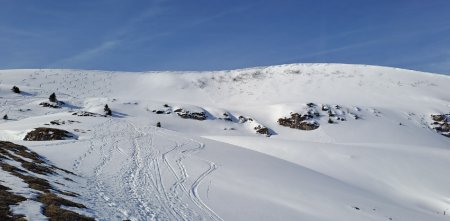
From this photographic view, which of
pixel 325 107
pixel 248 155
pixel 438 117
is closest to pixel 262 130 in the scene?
pixel 325 107

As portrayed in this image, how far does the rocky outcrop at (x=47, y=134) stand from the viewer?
42888mm

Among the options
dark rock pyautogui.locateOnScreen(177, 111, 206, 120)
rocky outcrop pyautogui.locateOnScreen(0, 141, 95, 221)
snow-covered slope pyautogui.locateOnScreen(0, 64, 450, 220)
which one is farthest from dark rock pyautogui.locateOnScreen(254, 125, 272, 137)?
rocky outcrop pyautogui.locateOnScreen(0, 141, 95, 221)

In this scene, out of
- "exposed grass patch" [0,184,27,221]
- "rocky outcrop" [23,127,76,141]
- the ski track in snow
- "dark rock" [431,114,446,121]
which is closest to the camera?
"exposed grass patch" [0,184,27,221]

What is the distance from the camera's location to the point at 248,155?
39.3 metres

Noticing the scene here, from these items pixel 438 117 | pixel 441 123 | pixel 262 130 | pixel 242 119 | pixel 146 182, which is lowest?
pixel 146 182

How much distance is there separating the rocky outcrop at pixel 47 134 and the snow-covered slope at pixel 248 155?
1403mm

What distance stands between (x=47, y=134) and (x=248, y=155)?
21.8 m

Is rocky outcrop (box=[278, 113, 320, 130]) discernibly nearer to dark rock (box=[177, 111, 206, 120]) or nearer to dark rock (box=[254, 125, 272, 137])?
dark rock (box=[254, 125, 272, 137])

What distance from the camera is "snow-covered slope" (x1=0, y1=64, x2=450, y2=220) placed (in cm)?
2148

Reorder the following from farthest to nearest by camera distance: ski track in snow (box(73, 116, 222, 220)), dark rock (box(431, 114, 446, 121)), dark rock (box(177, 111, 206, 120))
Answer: dark rock (box(431, 114, 446, 121))
dark rock (box(177, 111, 206, 120))
ski track in snow (box(73, 116, 222, 220))

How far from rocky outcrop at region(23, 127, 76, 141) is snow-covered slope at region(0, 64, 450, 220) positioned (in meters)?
1.40

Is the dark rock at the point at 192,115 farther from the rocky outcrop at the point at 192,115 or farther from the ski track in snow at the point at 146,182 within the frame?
the ski track in snow at the point at 146,182

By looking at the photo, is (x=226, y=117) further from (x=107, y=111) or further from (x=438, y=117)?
(x=438, y=117)

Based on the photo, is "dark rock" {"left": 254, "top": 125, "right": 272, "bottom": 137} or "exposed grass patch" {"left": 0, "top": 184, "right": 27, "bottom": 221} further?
"dark rock" {"left": 254, "top": 125, "right": 272, "bottom": 137}
